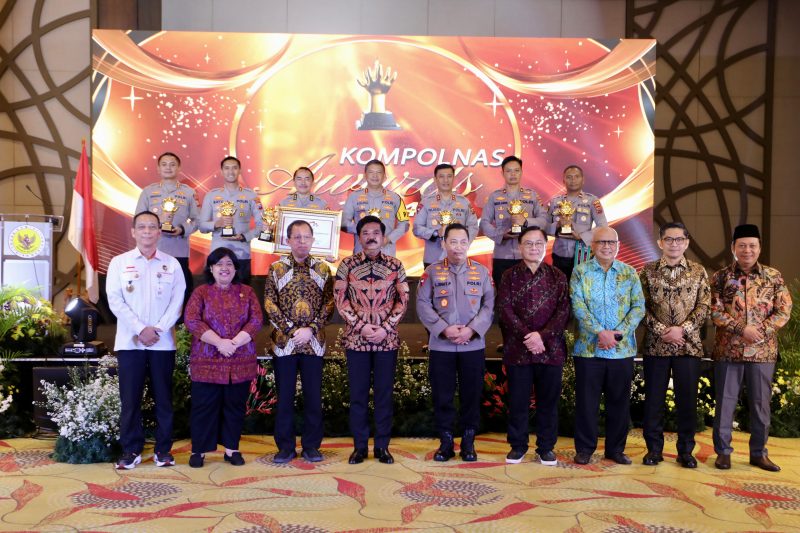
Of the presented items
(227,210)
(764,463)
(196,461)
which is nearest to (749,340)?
(764,463)

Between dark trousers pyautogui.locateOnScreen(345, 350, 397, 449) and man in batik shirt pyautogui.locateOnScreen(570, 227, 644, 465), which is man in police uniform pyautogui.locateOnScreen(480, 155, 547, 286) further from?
dark trousers pyautogui.locateOnScreen(345, 350, 397, 449)

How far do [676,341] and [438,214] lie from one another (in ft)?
8.77

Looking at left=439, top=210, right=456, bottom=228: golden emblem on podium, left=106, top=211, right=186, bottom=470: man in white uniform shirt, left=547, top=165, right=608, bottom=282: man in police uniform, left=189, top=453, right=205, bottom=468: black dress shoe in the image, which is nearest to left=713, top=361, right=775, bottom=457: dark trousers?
left=547, top=165, right=608, bottom=282: man in police uniform

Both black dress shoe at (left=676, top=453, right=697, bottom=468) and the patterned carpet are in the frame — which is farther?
black dress shoe at (left=676, top=453, right=697, bottom=468)

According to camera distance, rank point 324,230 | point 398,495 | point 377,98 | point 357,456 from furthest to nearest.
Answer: point 377,98
point 324,230
point 357,456
point 398,495

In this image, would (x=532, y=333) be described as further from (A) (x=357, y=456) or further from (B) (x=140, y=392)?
(B) (x=140, y=392)

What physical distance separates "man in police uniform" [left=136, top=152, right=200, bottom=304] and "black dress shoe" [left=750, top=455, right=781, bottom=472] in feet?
15.1

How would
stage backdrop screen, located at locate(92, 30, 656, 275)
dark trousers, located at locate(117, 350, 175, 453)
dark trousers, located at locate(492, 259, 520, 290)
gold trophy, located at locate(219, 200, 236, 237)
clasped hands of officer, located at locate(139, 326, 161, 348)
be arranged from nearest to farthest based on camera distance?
clasped hands of officer, located at locate(139, 326, 161, 348) → dark trousers, located at locate(117, 350, 175, 453) → gold trophy, located at locate(219, 200, 236, 237) → dark trousers, located at locate(492, 259, 520, 290) → stage backdrop screen, located at locate(92, 30, 656, 275)

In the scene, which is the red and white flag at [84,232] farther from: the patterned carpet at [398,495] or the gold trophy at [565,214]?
the gold trophy at [565,214]

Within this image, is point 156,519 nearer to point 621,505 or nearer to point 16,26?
point 621,505

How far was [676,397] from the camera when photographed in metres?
4.78

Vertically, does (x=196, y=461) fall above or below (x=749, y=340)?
below

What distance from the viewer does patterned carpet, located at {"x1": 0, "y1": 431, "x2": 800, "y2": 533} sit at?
3.60m

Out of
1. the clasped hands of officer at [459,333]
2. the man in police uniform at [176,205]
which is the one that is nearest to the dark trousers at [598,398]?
the clasped hands of officer at [459,333]
